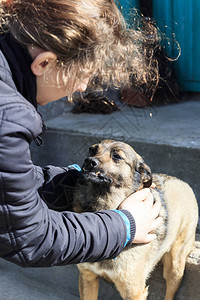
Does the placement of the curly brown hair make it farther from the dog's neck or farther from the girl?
the dog's neck

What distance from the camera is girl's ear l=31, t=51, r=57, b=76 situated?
130 cm

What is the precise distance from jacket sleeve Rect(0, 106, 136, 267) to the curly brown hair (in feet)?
0.89

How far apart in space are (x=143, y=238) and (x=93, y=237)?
357mm

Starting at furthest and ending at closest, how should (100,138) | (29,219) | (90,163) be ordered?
(100,138), (90,163), (29,219)

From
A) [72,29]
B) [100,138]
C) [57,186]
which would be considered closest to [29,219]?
[72,29]

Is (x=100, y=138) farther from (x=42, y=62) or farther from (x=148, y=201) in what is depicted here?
(x=42, y=62)

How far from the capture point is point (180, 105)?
441 cm

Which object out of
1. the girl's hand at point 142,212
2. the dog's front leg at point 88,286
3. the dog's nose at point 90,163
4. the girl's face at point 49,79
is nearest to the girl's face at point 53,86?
the girl's face at point 49,79

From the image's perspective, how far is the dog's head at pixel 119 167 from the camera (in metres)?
2.00

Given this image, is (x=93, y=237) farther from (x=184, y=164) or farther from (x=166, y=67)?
(x=166, y=67)

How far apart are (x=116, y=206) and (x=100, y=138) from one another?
4.16ft

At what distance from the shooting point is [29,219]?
1.27 m

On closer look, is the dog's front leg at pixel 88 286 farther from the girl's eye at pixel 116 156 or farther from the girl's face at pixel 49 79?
the girl's face at pixel 49 79

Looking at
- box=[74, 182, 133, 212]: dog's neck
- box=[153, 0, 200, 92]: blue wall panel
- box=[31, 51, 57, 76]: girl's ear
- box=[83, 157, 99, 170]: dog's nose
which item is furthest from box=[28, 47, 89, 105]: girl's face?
box=[153, 0, 200, 92]: blue wall panel
